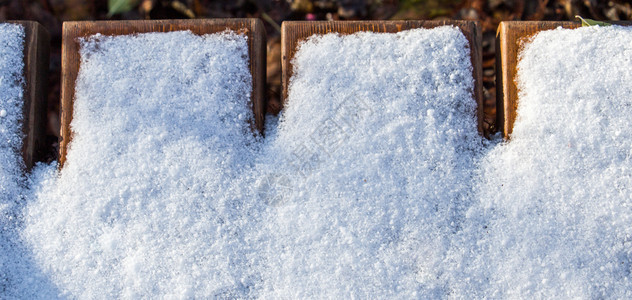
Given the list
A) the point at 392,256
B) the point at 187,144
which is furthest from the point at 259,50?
the point at 392,256

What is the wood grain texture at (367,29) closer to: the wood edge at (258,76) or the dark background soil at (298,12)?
the wood edge at (258,76)

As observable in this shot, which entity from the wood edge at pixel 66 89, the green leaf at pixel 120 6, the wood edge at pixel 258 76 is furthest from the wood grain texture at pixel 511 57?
the green leaf at pixel 120 6

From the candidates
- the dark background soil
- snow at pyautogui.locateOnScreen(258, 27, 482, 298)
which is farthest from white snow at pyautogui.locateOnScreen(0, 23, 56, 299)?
snow at pyautogui.locateOnScreen(258, 27, 482, 298)

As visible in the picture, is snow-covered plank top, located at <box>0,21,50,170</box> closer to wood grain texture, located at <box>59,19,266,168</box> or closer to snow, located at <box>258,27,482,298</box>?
wood grain texture, located at <box>59,19,266,168</box>

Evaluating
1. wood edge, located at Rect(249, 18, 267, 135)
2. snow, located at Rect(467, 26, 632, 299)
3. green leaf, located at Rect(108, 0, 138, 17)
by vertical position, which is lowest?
snow, located at Rect(467, 26, 632, 299)

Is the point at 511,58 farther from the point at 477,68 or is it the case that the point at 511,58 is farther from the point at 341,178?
the point at 341,178

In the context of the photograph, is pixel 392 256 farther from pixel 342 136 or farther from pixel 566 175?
pixel 566 175
